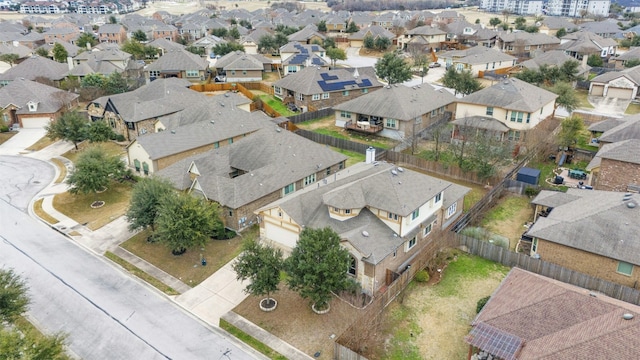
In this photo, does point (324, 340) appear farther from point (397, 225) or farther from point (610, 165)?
point (610, 165)

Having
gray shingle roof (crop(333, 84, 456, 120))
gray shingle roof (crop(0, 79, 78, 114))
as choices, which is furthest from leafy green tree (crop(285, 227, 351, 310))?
gray shingle roof (crop(0, 79, 78, 114))

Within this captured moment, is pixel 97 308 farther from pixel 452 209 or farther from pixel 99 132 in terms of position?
pixel 99 132

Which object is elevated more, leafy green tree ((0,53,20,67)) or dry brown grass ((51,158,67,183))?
leafy green tree ((0,53,20,67))

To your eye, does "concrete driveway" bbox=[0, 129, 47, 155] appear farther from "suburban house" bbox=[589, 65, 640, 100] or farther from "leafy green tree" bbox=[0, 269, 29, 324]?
"suburban house" bbox=[589, 65, 640, 100]

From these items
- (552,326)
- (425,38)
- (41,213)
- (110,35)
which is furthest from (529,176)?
(110,35)

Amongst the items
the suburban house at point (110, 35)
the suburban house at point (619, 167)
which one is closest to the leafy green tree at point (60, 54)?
the suburban house at point (110, 35)

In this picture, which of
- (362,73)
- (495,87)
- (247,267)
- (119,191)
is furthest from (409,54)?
(247,267)
